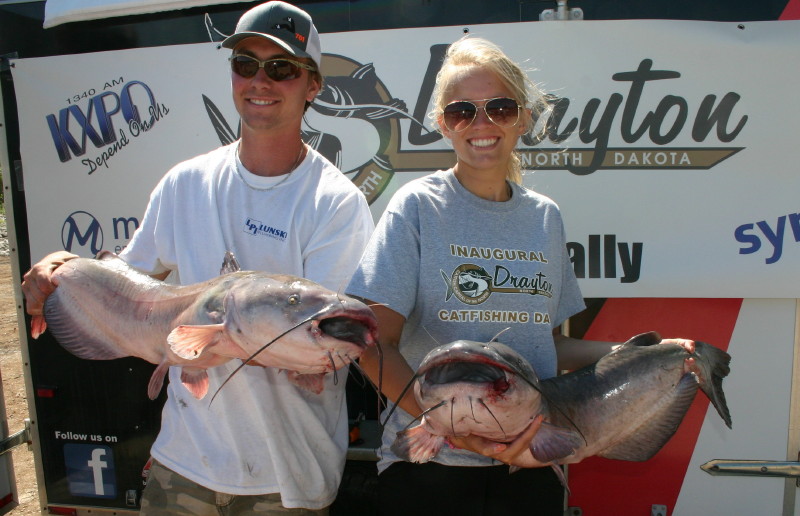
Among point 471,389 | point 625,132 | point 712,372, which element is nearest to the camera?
point 471,389

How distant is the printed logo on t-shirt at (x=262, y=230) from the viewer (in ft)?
6.54

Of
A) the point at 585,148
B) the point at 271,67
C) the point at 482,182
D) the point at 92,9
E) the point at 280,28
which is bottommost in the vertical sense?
the point at 482,182

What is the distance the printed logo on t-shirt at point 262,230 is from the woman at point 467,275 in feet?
1.08

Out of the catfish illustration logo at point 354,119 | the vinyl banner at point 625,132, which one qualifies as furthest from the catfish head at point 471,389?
the catfish illustration logo at point 354,119

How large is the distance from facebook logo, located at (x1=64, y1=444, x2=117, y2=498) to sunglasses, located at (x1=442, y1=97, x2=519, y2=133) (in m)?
2.75

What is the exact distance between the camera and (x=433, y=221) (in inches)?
73.1

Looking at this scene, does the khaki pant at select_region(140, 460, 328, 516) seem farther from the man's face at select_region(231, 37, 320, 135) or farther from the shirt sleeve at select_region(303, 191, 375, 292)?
the man's face at select_region(231, 37, 320, 135)

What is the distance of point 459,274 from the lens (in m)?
1.82

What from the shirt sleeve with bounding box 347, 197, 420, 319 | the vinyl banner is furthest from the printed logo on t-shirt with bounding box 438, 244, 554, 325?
the vinyl banner

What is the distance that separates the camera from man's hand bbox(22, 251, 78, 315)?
2.13m

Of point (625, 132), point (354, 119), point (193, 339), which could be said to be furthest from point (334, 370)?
point (625, 132)

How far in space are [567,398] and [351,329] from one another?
79cm

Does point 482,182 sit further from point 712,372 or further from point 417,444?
point 712,372

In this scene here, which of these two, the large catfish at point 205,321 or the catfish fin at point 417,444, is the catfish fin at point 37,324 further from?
the catfish fin at point 417,444
